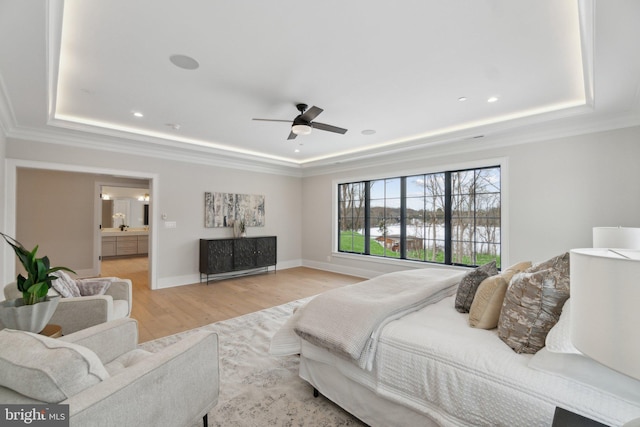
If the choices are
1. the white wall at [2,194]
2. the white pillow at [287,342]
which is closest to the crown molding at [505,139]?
the white pillow at [287,342]

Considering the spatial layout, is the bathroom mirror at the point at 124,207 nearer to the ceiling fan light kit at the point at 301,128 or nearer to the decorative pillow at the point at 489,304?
the ceiling fan light kit at the point at 301,128

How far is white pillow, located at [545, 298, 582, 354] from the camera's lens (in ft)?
3.68

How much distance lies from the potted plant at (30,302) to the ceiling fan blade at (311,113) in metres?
2.45

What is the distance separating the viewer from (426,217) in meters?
5.32

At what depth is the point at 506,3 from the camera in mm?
1816

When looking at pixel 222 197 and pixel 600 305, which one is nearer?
pixel 600 305

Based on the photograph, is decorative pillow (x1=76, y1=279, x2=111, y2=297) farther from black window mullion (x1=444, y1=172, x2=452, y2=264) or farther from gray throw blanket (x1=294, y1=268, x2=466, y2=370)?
black window mullion (x1=444, y1=172, x2=452, y2=264)

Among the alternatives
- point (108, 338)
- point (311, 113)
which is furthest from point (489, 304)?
point (311, 113)

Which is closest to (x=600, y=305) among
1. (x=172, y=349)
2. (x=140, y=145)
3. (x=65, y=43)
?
(x=172, y=349)

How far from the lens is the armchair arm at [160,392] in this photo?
1025mm

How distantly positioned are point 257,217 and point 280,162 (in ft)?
4.60

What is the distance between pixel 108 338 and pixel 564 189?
5.18 m

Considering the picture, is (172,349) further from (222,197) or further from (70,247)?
(70,247)

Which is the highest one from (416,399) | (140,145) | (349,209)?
(140,145)
